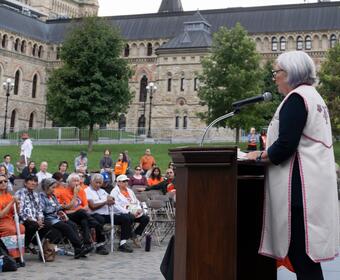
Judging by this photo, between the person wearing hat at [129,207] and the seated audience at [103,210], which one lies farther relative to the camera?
the person wearing hat at [129,207]

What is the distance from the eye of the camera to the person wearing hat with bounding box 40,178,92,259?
9555mm

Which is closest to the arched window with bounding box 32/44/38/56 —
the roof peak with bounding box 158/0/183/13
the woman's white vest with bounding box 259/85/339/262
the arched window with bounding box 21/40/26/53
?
the arched window with bounding box 21/40/26/53

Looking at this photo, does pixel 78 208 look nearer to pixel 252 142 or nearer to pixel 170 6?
pixel 252 142

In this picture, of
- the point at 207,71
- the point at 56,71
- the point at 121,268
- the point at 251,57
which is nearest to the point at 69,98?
the point at 56,71

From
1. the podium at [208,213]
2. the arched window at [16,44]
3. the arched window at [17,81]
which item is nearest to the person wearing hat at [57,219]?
the podium at [208,213]

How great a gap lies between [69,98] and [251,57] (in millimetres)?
12286

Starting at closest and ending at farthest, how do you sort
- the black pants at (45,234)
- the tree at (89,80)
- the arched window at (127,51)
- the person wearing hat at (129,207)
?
the black pants at (45,234), the person wearing hat at (129,207), the tree at (89,80), the arched window at (127,51)

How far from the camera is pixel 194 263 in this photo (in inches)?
158

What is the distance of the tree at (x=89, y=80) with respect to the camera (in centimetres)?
3712

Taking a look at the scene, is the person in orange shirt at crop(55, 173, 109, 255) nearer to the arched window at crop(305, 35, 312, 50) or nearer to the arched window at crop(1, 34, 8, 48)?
the arched window at crop(305, 35, 312, 50)

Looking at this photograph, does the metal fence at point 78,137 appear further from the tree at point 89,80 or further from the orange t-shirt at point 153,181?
the orange t-shirt at point 153,181

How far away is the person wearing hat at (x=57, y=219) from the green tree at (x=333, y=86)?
23.6 metres

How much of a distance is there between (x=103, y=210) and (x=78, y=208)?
2.21 feet

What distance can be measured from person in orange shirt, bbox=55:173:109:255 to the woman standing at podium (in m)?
6.49
